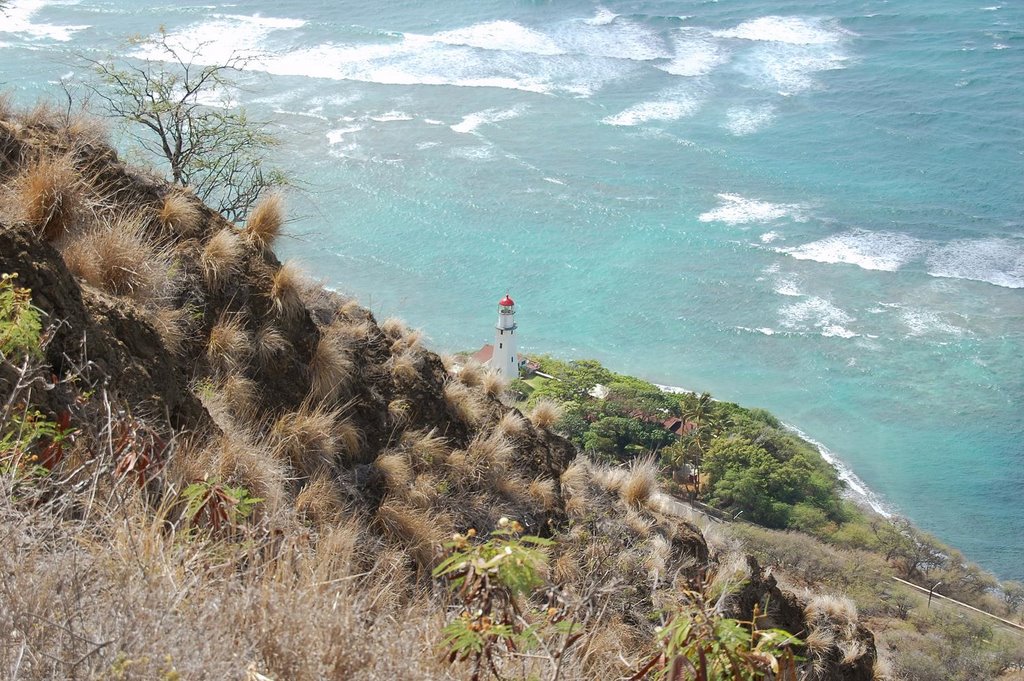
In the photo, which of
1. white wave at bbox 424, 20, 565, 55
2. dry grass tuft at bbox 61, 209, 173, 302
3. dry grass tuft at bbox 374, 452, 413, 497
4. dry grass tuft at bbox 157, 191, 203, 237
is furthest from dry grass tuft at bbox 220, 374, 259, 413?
white wave at bbox 424, 20, 565, 55

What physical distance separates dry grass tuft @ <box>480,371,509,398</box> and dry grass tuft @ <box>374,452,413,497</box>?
9.37 feet

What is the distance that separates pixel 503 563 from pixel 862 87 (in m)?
69.5

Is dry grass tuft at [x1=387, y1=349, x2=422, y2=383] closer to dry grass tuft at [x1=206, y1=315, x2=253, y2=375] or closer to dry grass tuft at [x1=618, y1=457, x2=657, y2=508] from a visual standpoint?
dry grass tuft at [x1=206, y1=315, x2=253, y2=375]

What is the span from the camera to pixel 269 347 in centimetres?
883

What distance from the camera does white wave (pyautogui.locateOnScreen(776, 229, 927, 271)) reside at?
46781 millimetres

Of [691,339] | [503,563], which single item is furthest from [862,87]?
[503,563]

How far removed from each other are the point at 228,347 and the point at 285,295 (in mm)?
954

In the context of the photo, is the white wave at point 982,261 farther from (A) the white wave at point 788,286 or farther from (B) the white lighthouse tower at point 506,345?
(B) the white lighthouse tower at point 506,345

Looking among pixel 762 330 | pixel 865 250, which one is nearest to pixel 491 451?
pixel 762 330

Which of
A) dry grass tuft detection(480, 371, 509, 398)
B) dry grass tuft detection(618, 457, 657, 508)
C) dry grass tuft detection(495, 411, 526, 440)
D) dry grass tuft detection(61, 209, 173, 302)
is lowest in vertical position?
dry grass tuft detection(618, 457, 657, 508)

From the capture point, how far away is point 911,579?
29.4m

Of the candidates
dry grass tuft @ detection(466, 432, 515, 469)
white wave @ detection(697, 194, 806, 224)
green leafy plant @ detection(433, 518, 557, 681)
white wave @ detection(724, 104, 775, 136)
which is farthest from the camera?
white wave @ detection(724, 104, 775, 136)

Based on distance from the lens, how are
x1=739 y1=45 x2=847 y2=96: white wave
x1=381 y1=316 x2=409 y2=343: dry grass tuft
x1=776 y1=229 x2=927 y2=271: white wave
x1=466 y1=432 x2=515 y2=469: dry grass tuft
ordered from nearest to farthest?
x1=466 y1=432 x2=515 y2=469: dry grass tuft < x1=381 y1=316 x2=409 y2=343: dry grass tuft < x1=776 y1=229 x2=927 y2=271: white wave < x1=739 y1=45 x2=847 y2=96: white wave

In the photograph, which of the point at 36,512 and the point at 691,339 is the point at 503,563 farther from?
the point at 691,339
